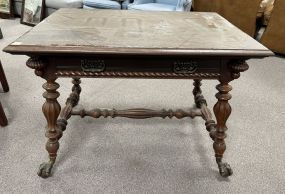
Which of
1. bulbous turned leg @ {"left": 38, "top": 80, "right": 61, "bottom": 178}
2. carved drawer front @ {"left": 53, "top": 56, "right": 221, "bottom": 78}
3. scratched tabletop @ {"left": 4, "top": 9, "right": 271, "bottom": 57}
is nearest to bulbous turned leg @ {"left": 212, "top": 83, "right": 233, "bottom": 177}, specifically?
carved drawer front @ {"left": 53, "top": 56, "right": 221, "bottom": 78}

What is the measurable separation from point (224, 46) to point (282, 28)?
2.42 meters

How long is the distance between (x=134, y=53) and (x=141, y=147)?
2.52ft

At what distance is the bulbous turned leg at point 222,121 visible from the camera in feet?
4.47

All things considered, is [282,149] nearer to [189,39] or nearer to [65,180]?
[189,39]

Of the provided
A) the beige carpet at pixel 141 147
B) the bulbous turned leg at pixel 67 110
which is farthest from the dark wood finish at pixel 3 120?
the bulbous turned leg at pixel 67 110

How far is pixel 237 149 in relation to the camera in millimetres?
1766

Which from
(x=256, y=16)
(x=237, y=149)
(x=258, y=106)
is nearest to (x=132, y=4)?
(x=256, y=16)

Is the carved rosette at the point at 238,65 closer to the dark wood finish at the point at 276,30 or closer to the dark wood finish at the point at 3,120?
the dark wood finish at the point at 3,120

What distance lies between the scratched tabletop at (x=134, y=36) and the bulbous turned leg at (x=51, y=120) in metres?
0.21

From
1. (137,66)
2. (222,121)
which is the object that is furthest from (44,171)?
(222,121)

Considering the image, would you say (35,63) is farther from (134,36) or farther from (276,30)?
(276,30)

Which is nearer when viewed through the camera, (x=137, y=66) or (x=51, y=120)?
(x=137, y=66)

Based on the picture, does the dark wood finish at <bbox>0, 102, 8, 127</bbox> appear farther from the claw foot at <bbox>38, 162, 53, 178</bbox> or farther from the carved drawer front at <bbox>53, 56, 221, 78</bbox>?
the carved drawer front at <bbox>53, 56, 221, 78</bbox>

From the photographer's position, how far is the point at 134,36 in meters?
1.32
